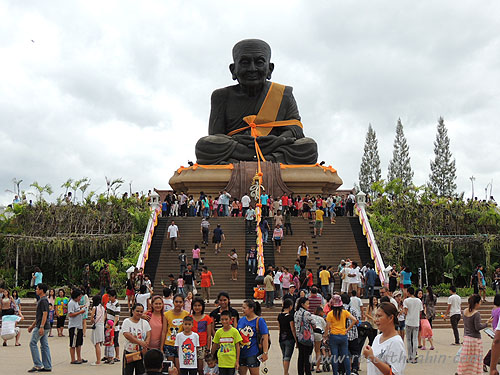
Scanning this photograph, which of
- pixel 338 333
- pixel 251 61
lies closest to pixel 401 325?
pixel 338 333

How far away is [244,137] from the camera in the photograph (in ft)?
92.6

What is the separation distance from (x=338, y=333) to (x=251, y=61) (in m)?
22.0

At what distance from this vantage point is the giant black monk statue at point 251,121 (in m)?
27.5

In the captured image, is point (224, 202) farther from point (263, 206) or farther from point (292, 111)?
point (292, 111)

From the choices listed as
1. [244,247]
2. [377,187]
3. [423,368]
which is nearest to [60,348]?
[423,368]

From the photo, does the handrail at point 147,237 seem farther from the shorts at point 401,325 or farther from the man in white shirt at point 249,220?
the shorts at point 401,325

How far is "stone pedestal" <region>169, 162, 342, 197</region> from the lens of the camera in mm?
25719

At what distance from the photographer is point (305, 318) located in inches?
307

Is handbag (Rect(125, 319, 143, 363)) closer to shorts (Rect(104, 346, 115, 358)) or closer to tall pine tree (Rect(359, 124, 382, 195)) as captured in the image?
shorts (Rect(104, 346, 115, 358))

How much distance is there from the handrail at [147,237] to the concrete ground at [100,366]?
5.68 metres

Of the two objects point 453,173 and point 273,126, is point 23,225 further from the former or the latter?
point 453,173

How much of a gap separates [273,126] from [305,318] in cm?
Result: 2180

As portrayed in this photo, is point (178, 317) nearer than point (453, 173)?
Yes

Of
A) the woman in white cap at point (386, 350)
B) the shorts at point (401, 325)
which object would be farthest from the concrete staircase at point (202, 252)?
the woman in white cap at point (386, 350)
